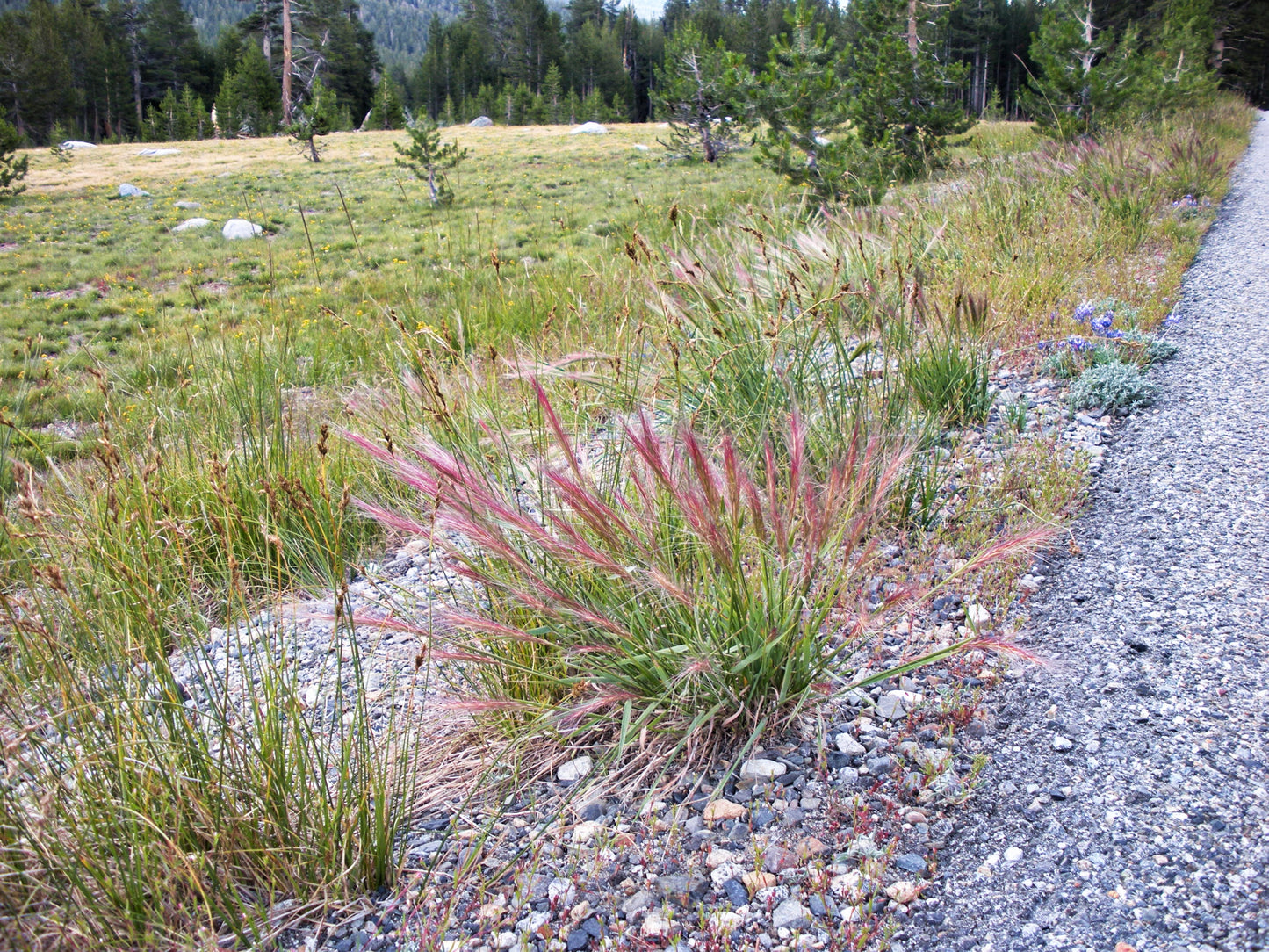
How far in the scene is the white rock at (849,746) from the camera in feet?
5.32

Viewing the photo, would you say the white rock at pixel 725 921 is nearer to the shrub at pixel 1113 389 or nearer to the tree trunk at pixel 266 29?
the shrub at pixel 1113 389

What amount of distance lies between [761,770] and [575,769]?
1.36ft

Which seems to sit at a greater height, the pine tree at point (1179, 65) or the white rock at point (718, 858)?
the pine tree at point (1179, 65)

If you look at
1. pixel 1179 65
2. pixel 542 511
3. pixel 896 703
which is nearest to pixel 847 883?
pixel 896 703

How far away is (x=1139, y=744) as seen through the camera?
4.75 feet

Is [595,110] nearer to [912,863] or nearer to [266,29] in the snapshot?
Answer: [266,29]

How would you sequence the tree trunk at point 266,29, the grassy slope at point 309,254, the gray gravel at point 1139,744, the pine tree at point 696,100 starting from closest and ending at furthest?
the gray gravel at point 1139,744 → the grassy slope at point 309,254 → the pine tree at point 696,100 → the tree trunk at point 266,29

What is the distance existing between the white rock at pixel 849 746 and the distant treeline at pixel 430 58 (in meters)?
19.6

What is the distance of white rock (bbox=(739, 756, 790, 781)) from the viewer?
5.23 feet

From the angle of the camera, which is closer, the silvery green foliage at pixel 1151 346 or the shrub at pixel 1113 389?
the shrub at pixel 1113 389

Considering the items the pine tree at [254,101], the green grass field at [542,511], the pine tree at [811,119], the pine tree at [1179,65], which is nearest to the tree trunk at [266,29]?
the pine tree at [254,101]

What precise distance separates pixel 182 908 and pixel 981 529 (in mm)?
2151

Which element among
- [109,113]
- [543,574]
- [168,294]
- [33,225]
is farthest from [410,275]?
[109,113]

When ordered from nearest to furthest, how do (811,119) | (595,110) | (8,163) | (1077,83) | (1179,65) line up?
(811,119) → (1077,83) → (1179,65) → (8,163) → (595,110)
